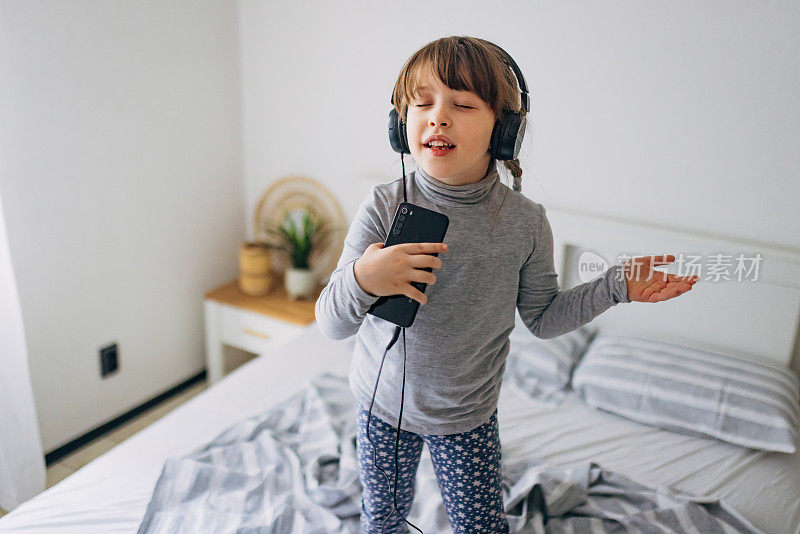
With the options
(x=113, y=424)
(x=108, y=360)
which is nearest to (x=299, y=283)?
(x=108, y=360)

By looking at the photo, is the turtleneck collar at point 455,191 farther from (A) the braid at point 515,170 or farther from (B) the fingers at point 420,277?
(B) the fingers at point 420,277

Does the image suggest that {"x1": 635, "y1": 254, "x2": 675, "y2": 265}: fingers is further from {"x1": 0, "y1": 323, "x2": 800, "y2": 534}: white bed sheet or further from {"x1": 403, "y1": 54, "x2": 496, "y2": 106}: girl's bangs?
{"x1": 0, "y1": 323, "x2": 800, "y2": 534}: white bed sheet

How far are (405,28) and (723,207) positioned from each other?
Result: 40.3 inches

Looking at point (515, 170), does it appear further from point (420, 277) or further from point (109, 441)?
point (109, 441)

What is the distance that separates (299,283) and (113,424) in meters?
0.75

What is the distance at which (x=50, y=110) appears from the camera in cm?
167

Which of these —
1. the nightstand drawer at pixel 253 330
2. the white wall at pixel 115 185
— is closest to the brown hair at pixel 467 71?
the white wall at pixel 115 185

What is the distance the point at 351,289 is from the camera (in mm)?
805

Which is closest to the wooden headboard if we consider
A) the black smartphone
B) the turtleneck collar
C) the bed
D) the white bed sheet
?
the bed

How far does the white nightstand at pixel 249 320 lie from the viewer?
211cm

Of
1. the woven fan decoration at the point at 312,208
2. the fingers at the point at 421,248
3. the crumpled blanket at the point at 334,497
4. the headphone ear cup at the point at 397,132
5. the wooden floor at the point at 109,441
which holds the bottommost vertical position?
the wooden floor at the point at 109,441

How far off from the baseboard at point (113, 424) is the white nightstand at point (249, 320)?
0.10m

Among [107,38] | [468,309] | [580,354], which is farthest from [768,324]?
[107,38]

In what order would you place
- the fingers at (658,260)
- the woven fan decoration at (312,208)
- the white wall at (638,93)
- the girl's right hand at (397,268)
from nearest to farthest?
1. the girl's right hand at (397,268)
2. the fingers at (658,260)
3. the white wall at (638,93)
4. the woven fan decoration at (312,208)
